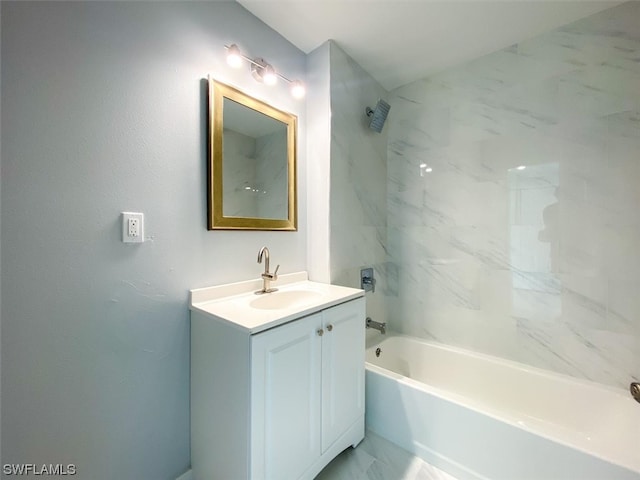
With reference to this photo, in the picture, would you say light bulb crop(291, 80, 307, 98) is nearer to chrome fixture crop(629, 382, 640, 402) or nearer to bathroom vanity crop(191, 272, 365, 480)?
bathroom vanity crop(191, 272, 365, 480)

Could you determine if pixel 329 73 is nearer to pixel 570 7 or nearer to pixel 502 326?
pixel 570 7

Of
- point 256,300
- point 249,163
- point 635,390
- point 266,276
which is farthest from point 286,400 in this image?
point 635,390

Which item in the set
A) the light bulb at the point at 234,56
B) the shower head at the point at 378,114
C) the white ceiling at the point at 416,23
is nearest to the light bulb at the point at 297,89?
the white ceiling at the point at 416,23

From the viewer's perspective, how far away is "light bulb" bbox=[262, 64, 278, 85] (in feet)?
4.88

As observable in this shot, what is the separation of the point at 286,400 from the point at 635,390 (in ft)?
5.98

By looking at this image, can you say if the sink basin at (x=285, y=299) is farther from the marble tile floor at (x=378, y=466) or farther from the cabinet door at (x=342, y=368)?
the marble tile floor at (x=378, y=466)

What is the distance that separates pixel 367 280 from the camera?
6.67 ft

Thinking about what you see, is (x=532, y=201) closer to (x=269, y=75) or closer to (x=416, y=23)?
(x=416, y=23)

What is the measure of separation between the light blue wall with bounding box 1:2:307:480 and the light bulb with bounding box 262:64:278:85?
24 cm

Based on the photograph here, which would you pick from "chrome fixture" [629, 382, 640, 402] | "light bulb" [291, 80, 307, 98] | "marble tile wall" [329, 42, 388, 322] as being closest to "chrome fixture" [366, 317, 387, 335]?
"marble tile wall" [329, 42, 388, 322]

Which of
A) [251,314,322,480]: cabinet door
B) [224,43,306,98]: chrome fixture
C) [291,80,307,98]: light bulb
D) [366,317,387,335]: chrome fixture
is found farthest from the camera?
[366,317,387,335]: chrome fixture

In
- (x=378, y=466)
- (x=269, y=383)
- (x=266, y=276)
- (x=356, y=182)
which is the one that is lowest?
(x=378, y=466)

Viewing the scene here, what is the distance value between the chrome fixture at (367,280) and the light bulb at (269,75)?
4.57 feet

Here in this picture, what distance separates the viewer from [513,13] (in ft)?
4.89
